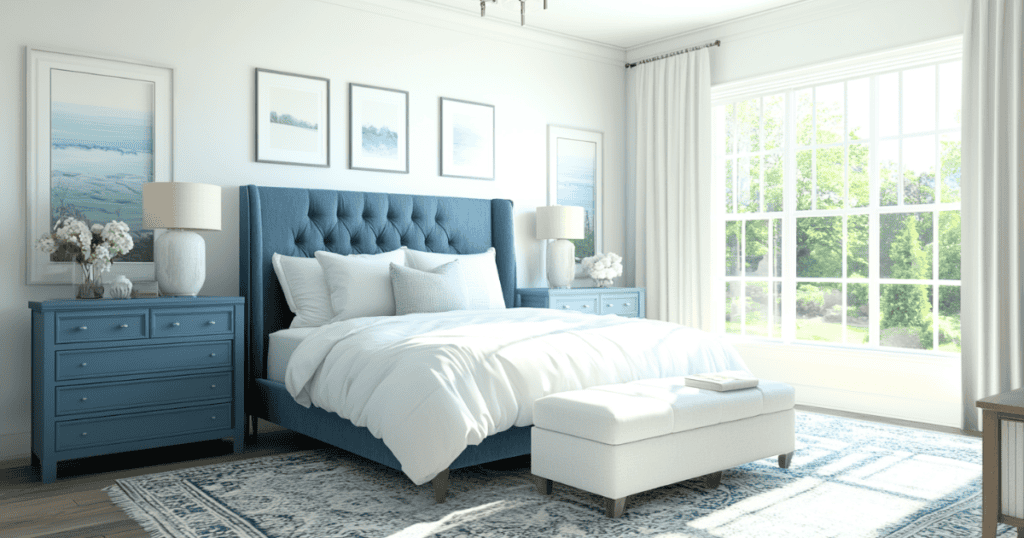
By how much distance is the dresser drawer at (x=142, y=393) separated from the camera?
11.2ft

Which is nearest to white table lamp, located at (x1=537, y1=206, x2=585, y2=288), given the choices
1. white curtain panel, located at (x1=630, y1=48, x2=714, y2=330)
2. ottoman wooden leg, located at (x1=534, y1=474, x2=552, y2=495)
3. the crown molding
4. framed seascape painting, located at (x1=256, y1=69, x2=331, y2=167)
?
white curtain panel, located at (x1=630, y1=48, x2=714, y2=330)

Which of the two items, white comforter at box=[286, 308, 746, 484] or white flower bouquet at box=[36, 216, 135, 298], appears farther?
white flower bouquet at box=[36, 216, 135, 298]

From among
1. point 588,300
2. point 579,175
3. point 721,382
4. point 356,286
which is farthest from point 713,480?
point 579,175

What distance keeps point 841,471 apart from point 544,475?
1.48 m

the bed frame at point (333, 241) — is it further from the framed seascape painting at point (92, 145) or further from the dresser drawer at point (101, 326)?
the dresser drawer at point (101, 326)

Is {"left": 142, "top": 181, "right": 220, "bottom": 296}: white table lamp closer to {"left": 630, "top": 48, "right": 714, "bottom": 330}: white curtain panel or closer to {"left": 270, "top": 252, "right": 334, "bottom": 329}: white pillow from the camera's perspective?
{"left": 270, "top": 252, "right": 334, "bottom": 329}: white pillow

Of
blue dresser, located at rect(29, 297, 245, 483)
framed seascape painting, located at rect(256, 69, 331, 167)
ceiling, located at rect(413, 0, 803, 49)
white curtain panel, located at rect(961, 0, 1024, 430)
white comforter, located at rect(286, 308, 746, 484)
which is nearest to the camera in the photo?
white comforter, located at rect(286, 308, 746, 484)

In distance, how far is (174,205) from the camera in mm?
Answer: 3779

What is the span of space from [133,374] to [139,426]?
25cm

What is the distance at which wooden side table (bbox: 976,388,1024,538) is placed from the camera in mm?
2355

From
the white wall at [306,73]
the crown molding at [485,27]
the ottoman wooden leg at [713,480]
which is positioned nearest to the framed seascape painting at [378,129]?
the white wall at [306,73]

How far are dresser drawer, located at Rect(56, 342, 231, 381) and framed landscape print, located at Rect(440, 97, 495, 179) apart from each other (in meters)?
2.19

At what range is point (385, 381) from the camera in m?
3.03

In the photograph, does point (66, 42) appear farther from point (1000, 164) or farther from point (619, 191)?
point (1000, 164)
